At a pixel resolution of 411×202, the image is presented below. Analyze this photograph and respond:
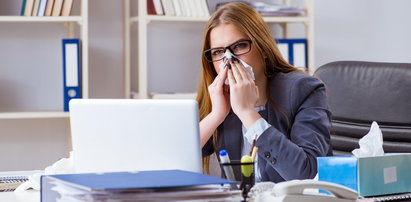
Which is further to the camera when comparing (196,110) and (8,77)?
(8,77)

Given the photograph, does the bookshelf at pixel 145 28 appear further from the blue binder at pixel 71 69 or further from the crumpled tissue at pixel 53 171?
the crumpled tissue at pixel 53 171

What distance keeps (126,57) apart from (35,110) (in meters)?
0.49

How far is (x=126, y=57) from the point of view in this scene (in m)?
3.32

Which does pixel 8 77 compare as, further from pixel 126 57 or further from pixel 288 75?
pixel 288 75

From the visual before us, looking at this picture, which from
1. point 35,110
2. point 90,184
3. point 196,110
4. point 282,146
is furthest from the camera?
point 35,110

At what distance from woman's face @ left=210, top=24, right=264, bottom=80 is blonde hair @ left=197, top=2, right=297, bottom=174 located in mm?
10

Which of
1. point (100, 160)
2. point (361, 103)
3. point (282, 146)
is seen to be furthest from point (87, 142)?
point (361, 103)

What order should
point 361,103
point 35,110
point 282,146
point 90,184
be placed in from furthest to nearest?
point 35,110
point 361,103
point 282,146
point 90,184

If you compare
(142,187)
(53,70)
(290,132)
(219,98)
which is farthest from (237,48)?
(53,70)

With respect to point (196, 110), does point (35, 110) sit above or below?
below

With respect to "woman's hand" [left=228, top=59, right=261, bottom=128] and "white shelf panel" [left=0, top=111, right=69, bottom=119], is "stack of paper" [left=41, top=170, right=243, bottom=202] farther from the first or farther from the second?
"white shelf panel" [left=0, top=111, right=69, bottom=119]

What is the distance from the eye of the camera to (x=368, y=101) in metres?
2.32

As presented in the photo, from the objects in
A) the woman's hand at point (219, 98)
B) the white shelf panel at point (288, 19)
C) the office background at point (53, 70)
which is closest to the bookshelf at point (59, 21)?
the office background at point (53, 70)

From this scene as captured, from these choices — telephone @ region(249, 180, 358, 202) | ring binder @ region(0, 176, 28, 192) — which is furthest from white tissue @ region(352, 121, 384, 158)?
ring binder @ region(0, 176, 28, 192)
